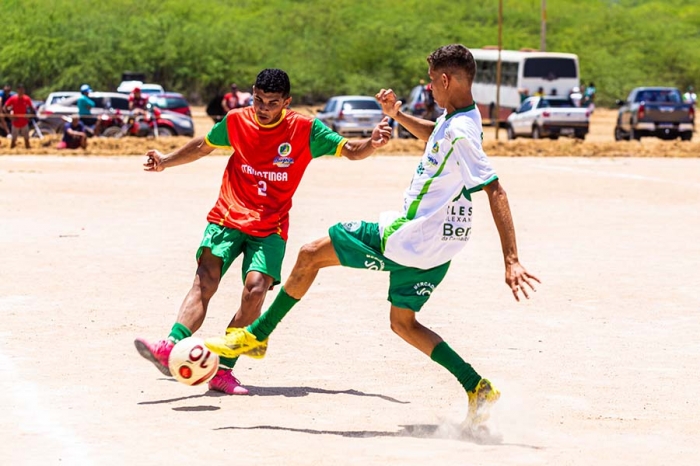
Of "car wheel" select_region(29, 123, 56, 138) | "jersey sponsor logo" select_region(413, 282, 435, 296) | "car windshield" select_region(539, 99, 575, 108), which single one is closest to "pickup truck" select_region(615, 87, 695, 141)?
"car windshield" select_region(539, 99, 575, 108)

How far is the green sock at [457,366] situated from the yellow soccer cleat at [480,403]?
4 centimetres

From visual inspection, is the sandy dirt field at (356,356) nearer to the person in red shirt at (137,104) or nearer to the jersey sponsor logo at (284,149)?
the jersey sponsor logo at (284,149)

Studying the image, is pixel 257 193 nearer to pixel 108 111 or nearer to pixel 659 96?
pixel 108 111

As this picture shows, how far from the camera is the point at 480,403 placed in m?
6.60

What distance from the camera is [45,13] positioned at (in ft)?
217

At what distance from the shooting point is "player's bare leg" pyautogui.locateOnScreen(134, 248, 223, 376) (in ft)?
23.4

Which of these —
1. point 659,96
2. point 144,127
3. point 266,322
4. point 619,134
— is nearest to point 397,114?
point 266,322

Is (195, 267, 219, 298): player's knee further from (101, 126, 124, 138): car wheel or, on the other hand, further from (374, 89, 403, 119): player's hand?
(101, 126, 124, 138): car wheel

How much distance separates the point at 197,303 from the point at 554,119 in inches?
1292

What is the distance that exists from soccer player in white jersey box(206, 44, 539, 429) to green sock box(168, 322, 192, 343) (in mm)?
824

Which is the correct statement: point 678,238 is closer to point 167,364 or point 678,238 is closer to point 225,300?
point 225,300

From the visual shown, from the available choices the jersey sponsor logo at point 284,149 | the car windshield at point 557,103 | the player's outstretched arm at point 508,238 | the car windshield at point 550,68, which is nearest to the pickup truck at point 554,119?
the car windshield at point 557,103

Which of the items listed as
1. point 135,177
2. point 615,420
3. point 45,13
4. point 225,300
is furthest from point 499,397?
point 45,13

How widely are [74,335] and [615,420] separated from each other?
12.6ft
